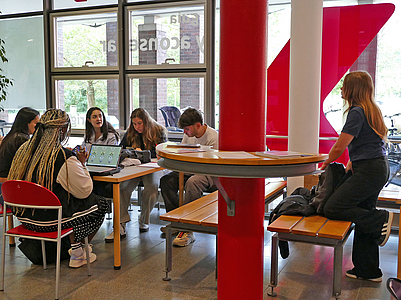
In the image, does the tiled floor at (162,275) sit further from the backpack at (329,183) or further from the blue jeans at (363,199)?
the backpack at (329,183)

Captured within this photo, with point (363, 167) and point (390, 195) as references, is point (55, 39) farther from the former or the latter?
point (390, 195)

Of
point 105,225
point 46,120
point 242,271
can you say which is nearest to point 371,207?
point 242,271

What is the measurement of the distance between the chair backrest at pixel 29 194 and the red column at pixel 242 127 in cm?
122

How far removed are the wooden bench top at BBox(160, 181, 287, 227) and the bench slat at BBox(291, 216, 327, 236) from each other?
1.81 feet

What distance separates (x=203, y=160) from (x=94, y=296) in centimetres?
170

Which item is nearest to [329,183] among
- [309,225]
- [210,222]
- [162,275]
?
[309,225]

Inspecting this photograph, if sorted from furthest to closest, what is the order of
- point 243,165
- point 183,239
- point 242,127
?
1. point 183,239
2. point 242,127
3. point 243,165

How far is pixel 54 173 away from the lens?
9.80 ft

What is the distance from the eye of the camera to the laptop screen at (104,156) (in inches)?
149

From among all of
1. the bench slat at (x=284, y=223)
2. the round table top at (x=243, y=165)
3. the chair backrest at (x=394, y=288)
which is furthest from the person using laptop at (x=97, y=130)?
the chair backrest at (x=394, y=288)

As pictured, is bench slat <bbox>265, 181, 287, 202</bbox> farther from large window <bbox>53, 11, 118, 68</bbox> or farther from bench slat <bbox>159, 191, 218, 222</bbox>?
large window <bbox>53, 11, 118, 68</bbox>

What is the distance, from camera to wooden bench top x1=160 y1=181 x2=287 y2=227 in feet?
9.80

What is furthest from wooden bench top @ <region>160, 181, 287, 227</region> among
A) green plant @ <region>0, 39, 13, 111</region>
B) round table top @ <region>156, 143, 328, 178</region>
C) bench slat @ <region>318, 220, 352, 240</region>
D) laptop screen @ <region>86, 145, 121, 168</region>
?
green plant @ <region>0, 39, 13, 111</region>

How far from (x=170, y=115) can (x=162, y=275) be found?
271 cm
